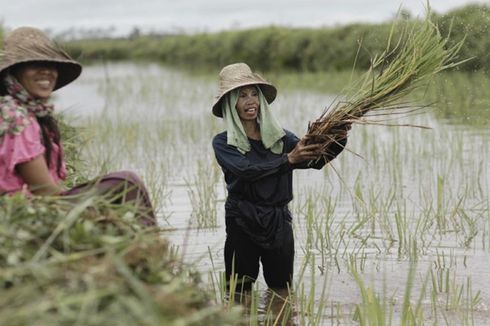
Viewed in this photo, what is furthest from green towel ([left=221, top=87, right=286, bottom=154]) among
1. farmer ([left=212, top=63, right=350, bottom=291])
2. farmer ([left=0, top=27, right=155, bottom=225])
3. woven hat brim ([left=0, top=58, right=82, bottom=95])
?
farmer ([left=0, top=27, right=155, bottom=225])

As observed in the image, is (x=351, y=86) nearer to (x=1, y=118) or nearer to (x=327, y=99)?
(x=1, y=118)

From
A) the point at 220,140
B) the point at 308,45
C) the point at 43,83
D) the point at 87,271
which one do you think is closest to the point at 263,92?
the point at 220,140

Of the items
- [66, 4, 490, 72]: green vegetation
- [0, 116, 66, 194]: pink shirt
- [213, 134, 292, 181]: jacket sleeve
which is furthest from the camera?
[66, 4, 490, 72]: green vegetation

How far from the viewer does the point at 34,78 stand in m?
3.19

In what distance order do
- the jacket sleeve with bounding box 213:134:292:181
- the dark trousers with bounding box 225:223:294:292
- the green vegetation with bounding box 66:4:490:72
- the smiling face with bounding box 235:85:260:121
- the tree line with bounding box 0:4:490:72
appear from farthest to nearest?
1. the green vegetation with bounding box 66:4:490:72
2. the tree line with bounding box 0:4:490:72
3. the dark trousers with bounding box 225:223:294:292
4. the smiling face with bounding box 235:85:260:121
5. the jacket sleeve with bounding box 213:134:292:181

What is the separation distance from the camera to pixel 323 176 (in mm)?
8672

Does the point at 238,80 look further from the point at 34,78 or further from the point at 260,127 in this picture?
the point at 34,78

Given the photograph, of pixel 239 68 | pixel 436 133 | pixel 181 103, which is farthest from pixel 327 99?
pixel 239 68

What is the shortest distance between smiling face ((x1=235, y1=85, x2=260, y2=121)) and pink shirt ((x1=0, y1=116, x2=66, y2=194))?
1.63m

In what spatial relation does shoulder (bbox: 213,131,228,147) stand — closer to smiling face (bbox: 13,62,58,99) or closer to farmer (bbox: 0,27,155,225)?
farmer (bbox: 0,27,155,225)

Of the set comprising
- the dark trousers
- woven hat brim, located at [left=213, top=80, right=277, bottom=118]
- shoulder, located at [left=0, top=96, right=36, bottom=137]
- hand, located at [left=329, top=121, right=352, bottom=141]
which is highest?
woven hat brim, located at [left=213, top=80, right=277, bottom=118]

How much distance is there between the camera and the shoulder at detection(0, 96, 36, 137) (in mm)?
2949

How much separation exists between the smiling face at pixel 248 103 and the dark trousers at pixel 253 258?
1.95ft

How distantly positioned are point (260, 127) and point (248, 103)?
0.13 m
